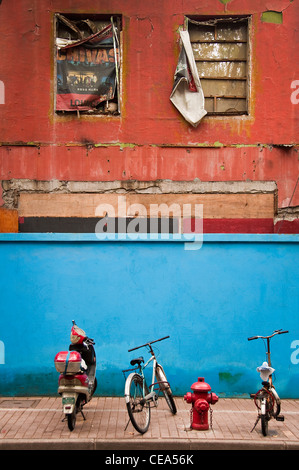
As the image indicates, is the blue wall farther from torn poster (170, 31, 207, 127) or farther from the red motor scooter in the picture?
torn poster (170, 31, 207, 127)

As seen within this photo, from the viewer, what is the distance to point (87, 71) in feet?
33.6

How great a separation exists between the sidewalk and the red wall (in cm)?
396

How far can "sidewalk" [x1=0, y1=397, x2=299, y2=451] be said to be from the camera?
22.1 feet

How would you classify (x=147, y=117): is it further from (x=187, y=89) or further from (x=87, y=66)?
(x=87, y=66)

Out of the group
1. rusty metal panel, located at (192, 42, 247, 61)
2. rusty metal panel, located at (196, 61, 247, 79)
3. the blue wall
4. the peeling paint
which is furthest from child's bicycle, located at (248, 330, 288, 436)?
the peeling paint

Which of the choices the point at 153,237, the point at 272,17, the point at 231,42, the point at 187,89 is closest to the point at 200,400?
the point at 153,237

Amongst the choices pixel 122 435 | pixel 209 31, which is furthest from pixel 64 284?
pixel 209 31

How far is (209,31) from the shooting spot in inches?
409

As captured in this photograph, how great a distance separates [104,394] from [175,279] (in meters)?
2.31

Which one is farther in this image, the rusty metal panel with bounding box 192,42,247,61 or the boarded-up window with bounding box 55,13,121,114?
the rusty metal panel with bounding box 192,42,247,61

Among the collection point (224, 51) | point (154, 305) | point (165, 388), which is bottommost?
point (165, 388)

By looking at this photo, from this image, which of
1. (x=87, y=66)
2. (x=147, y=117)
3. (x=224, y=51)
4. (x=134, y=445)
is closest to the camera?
(x=134, y=445)

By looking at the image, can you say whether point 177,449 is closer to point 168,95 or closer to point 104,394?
point 104,394

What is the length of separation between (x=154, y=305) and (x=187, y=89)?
406cm
